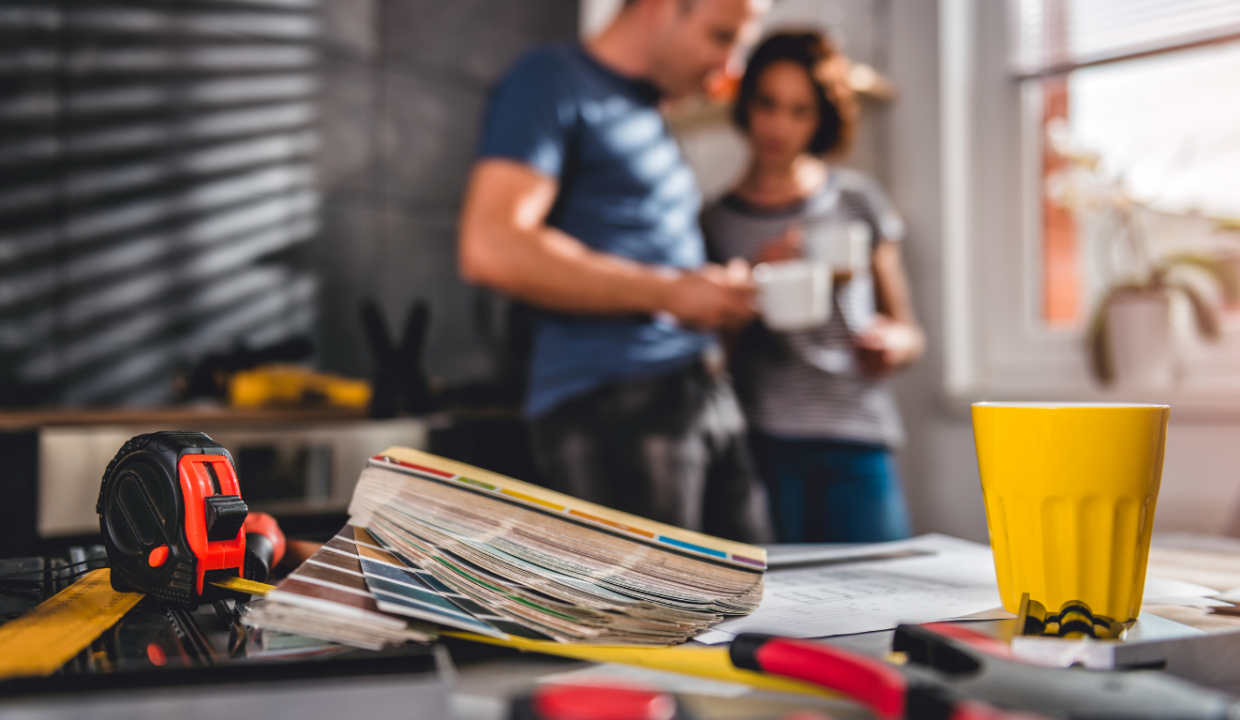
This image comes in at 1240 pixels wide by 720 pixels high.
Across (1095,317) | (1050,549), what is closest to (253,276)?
(1050,549)

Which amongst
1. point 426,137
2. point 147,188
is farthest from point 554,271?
point 426,137

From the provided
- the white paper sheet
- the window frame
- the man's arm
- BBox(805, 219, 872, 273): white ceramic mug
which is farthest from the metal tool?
the window frame

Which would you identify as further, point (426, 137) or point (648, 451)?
point (426, 137)

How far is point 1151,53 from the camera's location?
170 centimetres

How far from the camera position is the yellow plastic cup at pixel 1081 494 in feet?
1.24

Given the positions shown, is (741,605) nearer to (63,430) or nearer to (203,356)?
(63,430)

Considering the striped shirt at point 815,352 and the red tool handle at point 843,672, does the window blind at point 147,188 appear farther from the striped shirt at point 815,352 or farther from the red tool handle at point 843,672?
the red tool handle at point 843,672

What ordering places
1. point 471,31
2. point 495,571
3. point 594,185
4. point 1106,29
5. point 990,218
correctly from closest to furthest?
point 495,571 < point 594,185 < point 1106,29 < point 990,218 < point 471,31

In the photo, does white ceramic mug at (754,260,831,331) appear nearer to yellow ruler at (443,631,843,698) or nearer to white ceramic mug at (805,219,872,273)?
white ceramic mug at (805,219,872,273)

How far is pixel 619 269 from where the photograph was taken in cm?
104

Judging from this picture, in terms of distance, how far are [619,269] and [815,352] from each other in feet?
1.60

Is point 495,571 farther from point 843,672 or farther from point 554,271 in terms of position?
point 554,271

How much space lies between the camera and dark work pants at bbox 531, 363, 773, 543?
1.05m

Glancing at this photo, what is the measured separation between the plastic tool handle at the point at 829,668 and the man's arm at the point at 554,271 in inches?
30.6
